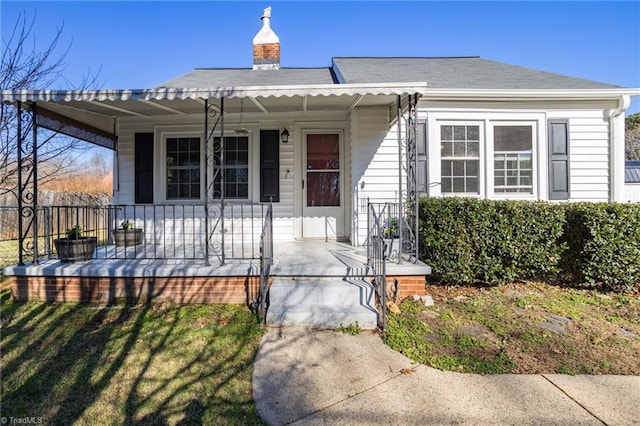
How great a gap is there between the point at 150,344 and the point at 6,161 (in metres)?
5.93

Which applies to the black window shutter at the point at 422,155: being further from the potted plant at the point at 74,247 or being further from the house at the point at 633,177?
the house at the point at 633,177

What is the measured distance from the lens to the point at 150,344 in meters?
3.25

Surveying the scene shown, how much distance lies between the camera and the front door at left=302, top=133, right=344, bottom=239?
6.73 meters

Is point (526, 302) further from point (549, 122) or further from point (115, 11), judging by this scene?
point (115, 11)

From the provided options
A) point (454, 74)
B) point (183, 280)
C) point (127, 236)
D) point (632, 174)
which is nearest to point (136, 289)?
point (183, 280)

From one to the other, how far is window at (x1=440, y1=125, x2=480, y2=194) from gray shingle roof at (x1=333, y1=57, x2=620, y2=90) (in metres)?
0.82

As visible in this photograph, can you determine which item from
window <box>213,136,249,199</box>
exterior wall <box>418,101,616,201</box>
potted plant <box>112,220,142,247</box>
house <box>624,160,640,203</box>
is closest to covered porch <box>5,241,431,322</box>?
potted plant <box>112,220,142,247</box>

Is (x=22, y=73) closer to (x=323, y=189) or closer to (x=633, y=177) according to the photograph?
(x=323, y=189)

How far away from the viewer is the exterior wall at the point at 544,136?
6266 millimetres

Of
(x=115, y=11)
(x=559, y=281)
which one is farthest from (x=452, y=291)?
(x=115, y=11)

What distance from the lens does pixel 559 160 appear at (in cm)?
629

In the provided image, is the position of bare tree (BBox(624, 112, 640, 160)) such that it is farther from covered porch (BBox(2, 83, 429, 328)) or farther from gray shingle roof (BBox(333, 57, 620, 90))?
covered porch (BBox(2, 83, 429, 328))

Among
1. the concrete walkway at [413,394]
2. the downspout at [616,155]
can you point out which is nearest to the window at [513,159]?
the downspout at [616,155]

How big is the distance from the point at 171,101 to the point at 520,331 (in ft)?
18.7
